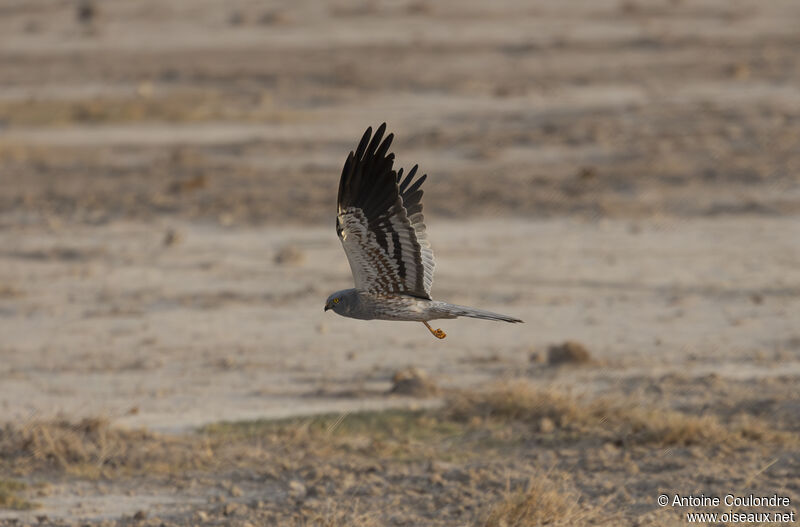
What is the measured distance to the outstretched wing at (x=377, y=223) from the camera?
20.5 feet

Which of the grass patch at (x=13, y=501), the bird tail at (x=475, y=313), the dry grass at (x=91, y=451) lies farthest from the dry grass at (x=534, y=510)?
the grass patch at (x=13, y=501)

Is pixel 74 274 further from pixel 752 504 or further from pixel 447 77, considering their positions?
pixel 447 77

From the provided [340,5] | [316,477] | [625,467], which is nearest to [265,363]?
[316,477]

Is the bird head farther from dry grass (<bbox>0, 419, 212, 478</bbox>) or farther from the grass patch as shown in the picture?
the grass patch

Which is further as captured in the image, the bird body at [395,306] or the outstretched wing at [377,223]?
the bird body at [395,306]

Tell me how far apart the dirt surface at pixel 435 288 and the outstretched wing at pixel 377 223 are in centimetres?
132

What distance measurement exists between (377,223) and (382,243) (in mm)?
129

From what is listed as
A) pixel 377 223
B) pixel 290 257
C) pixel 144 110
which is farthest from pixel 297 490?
pixel 144 110

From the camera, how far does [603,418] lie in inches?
348

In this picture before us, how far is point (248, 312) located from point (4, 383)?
8.22ft

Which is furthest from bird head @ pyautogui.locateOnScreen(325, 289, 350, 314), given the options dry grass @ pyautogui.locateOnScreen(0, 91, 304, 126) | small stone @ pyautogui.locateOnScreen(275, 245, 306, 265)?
dry grass @ pyautogui.locateOnScreen(0, 91, 304, 126)

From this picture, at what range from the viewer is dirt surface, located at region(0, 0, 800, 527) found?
8.19 m

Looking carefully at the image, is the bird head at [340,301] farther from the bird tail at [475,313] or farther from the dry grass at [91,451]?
the dry grass at [91,451]

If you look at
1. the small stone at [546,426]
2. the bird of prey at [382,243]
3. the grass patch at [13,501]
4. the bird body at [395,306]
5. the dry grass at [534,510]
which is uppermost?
A: the bird of prey at [382,243]
